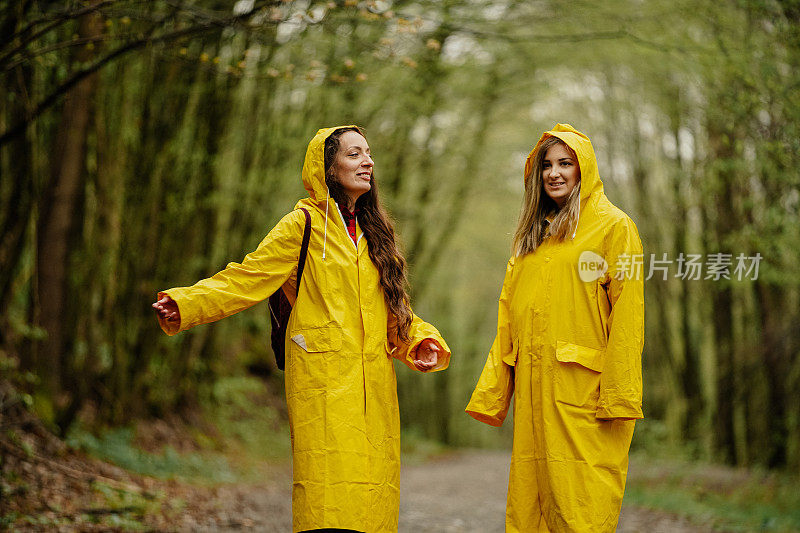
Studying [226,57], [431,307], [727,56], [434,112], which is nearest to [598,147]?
[434,112]

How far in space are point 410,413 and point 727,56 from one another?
52.3ft

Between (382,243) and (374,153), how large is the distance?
9.28m

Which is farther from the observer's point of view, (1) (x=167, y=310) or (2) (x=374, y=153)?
(2) (x=374, y=153)

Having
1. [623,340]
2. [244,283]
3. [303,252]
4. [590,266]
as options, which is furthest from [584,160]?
[244,283]

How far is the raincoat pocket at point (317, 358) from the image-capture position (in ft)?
11.1

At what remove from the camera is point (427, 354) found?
12.1 ft

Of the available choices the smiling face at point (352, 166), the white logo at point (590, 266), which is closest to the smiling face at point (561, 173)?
the white logo at point (590, 266)

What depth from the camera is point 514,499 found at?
3527mm

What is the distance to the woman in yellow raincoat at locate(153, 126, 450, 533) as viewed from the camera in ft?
10.9

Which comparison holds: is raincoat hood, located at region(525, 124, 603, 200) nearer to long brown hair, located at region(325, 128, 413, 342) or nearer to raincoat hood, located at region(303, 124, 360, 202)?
long brown hair, located at region(325, 128, 413, 342)

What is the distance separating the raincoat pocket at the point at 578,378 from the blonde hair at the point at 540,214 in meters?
0.54

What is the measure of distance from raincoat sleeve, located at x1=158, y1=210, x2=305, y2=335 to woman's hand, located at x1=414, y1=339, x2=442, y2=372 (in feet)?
2.34

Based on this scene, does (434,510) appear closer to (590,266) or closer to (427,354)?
(427,354)

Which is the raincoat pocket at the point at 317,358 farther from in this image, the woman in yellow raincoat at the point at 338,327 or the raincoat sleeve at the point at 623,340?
the raincoat sleeve at the point at 623,340
